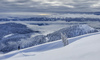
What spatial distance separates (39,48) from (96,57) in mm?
13269

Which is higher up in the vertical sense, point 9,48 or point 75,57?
point 75,57

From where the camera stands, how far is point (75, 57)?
5.57 meters

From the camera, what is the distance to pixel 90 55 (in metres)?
5.40

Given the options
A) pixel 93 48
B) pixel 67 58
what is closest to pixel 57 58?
pixel 67 58

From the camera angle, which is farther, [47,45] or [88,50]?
[47,45]

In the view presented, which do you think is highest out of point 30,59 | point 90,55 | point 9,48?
point 90,55

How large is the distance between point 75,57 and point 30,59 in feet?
6.90

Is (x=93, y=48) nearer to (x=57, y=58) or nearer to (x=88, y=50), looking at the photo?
(x=88, y=50)

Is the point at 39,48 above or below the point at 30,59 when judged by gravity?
below

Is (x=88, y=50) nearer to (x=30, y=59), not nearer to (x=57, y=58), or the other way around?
(x=57, y=58)

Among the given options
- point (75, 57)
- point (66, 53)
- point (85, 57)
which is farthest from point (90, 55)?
point (66, 53)

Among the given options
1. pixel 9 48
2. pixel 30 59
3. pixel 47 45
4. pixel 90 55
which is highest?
pixel 90 55

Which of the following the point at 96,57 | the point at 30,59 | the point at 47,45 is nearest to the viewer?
the point at 96,57

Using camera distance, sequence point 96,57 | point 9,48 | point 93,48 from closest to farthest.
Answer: point 96,57 → point 93,48 → point 9,48
